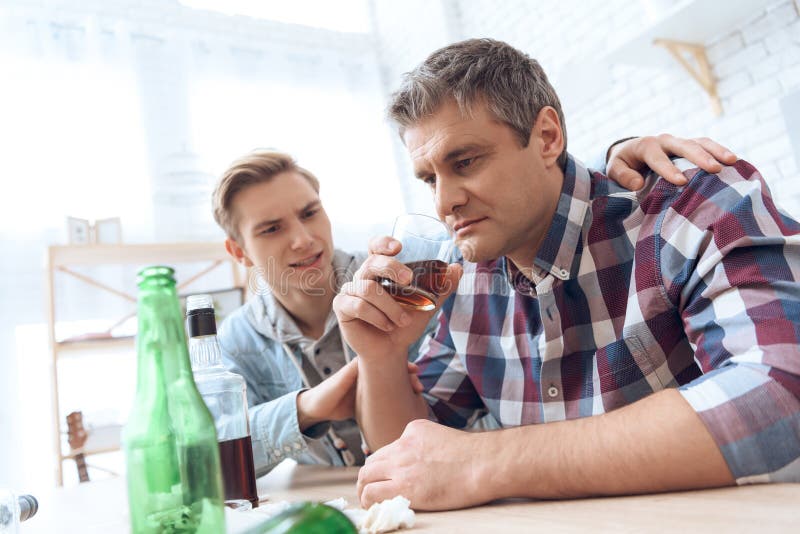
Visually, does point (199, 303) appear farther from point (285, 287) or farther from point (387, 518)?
point (285, 287)

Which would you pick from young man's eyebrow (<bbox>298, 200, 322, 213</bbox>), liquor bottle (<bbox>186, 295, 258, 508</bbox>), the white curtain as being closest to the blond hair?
young man's eyebrow (<bbox>298, 200, 322, 213</bbox>)

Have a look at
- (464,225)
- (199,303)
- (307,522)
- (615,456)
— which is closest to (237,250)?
(464,225)

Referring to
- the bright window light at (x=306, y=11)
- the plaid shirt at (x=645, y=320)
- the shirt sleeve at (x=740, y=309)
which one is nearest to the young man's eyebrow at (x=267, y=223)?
the plaid shirt at (x=645, y=320)

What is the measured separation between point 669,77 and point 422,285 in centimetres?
242

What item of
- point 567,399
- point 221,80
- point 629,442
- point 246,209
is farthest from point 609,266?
point 221,80

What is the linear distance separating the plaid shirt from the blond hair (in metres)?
0.72

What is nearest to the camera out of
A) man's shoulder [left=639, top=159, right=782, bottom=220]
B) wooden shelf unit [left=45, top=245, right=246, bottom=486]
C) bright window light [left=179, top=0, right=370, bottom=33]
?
man's shoulder [left=639, top=159, right=782, bottom=220]

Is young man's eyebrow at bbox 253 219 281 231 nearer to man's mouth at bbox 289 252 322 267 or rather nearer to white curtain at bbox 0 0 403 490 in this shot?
man's mouth at bbox 289 252 322 267

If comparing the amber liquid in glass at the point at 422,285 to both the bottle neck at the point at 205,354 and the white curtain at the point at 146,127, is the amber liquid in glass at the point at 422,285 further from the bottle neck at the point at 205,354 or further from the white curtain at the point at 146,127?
the white curtain at the point at 146,127

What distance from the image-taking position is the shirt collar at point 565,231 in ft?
3.70

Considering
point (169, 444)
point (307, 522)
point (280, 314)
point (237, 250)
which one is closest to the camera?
point (307, 522)

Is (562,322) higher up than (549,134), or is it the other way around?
(549,134)

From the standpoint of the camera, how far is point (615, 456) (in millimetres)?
681

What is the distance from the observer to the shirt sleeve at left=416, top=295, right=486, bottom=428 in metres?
1.33
